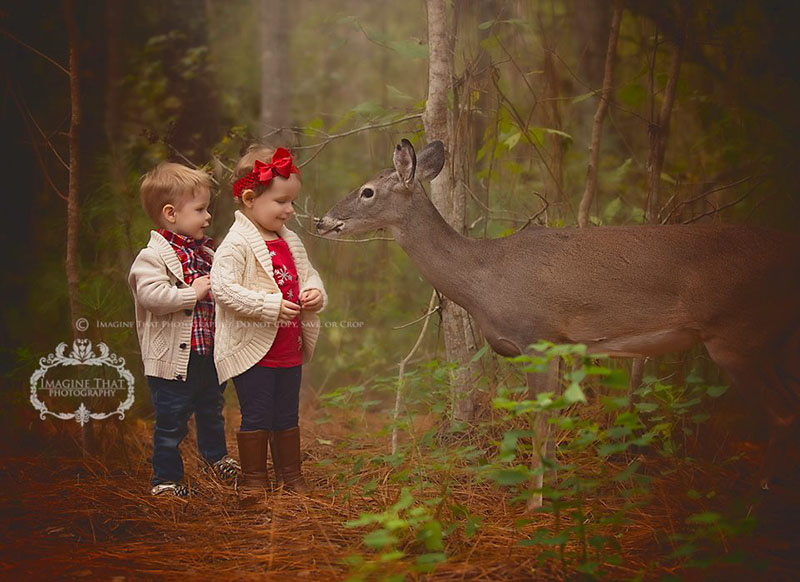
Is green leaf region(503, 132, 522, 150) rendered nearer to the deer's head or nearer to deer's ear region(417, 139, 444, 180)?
deer's ear region(417, 139, 444, 180)

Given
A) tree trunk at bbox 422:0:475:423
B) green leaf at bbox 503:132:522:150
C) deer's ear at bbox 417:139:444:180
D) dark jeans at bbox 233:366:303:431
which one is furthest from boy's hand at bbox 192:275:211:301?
green leaf at bbox 503:132:522:150

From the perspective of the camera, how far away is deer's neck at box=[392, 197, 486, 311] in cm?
447

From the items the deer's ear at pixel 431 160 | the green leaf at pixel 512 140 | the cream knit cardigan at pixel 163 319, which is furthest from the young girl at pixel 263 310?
the green leaf at pixel 512 140

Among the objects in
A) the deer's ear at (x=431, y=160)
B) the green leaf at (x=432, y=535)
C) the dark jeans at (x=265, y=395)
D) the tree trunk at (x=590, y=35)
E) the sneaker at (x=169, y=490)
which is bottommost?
the sneaker at (x=169, y=490)

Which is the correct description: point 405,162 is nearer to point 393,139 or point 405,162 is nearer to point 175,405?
point 393,139

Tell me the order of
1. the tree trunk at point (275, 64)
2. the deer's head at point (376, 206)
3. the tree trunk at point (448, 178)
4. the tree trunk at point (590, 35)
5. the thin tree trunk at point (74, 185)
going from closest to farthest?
the deer's head at point (376, 206)
the thin tree trunk at point (74, 185)
the tree trunk at point (448, 178)
the tree trunk at point (590, 35)
the tree trunk at point (275, 64)

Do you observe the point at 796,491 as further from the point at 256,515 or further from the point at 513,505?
the point at 256,515

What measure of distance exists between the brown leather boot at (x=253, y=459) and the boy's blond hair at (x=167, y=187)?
4.39ft

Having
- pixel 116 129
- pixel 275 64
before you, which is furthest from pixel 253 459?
pixel 275 64

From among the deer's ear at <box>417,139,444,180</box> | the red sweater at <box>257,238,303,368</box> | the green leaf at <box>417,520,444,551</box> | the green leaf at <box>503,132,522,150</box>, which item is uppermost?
the green leaf at <box>503,132,522,150</box>

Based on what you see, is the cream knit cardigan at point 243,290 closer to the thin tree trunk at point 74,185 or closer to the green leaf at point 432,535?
the thin tree trunk at point 74,185

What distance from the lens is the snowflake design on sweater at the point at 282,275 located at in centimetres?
442

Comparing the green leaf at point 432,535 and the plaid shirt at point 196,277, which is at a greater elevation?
the plaid shirt at point 196,277

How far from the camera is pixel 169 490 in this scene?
450cm
